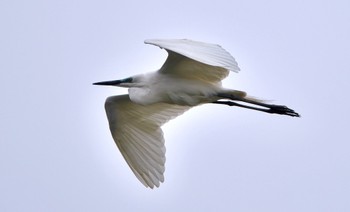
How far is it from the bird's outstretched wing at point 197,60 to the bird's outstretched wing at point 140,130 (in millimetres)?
987

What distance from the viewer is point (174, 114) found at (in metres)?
11.7

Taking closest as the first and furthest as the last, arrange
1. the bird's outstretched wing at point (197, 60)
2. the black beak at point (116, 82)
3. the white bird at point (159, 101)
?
the bird's outstretched wing at point (197, 60)
the white bird at point (159, 101)
the black beak at point (116, 82)

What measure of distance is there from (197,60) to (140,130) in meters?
3.19

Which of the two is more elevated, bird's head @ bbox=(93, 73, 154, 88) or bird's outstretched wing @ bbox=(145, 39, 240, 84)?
bird's outstretched wing @ bbox=(145, 39, 240, 84)

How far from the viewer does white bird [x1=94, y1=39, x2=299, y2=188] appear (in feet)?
34.7

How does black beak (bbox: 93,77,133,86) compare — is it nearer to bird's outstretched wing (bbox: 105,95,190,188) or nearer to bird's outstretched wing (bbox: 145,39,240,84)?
bird's outstretched wing (bbox: 105,95,190,188)

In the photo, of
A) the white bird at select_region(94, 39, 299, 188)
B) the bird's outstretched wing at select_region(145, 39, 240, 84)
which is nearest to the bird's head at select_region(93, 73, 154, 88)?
the white bird at select_region(94, 39, 299, 188)

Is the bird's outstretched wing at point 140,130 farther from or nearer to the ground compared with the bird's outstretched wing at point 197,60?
nearer to the ground

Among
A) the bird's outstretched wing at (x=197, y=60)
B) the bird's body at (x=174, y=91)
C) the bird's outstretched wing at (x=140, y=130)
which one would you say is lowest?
the bird's outstretched wing at (x=140, y=130)

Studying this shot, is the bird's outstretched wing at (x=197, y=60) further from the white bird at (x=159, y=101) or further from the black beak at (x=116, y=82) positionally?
the black beak at (x=116, y=82)

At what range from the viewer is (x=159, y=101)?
10703 mm

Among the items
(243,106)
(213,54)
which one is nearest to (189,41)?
(213,54)

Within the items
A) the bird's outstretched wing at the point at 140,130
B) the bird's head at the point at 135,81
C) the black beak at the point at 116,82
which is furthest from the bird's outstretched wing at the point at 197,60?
the bird's outstretched wing at the point at 140,130

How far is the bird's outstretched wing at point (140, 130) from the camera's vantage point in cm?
1134
